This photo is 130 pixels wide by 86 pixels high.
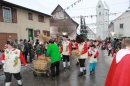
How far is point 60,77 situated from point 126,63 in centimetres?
525

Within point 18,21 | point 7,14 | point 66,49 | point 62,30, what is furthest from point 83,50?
point 62,30

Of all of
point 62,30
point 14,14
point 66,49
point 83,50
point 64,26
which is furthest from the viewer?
point 64,26

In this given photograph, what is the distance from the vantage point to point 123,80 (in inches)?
81.4

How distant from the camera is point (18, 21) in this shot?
1661cm

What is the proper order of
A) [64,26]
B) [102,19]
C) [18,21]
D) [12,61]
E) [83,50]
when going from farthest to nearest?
[102,19], [64,26], [18,21], [83,50], [12,61]

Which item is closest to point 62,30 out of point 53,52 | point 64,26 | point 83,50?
point 64,26

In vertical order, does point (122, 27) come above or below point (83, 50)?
above

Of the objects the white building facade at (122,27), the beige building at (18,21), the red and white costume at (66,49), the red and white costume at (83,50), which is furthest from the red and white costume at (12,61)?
the white building facade at (122,27)

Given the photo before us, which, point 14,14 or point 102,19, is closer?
point 14,14

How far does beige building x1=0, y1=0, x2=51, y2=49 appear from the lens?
1453 cm

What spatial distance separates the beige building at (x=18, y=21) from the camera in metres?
14.5

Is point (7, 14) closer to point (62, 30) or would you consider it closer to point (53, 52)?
point (53, 52)

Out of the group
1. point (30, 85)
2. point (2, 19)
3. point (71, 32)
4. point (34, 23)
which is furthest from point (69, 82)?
point (71, 32)

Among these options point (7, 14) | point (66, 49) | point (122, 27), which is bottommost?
point (66, 49)
